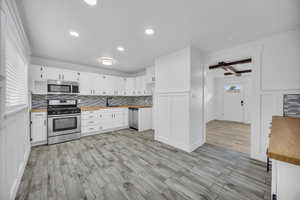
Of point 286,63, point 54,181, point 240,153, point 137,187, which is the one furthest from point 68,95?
point 286,63

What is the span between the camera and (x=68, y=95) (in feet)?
13.6

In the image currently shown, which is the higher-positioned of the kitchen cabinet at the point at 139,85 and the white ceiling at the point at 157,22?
the white ceiling at the point at 157,22

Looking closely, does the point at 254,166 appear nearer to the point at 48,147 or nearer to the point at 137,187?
the point at 137,187

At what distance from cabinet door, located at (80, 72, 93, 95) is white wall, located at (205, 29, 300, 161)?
4.84 metres

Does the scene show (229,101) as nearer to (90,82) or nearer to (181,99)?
(181,99)

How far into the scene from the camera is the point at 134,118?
16.1 feet

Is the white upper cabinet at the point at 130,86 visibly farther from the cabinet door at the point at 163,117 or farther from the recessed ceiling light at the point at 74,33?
the recessed ceiling light at the point at 74,33

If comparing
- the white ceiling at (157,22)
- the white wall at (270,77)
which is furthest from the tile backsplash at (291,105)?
the white ceiling at (157,22)

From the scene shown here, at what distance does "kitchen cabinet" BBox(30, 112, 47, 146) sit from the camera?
313 centimetres

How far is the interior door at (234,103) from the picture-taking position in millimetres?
6345

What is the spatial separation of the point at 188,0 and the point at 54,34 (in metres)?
2.60

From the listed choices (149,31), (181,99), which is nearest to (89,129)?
(181,99)

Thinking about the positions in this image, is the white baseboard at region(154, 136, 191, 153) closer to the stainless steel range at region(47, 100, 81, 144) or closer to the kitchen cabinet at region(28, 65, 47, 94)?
the stainless steel range at region(47, 100, 81, 144)

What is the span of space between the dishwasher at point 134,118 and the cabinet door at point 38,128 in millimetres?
2788
